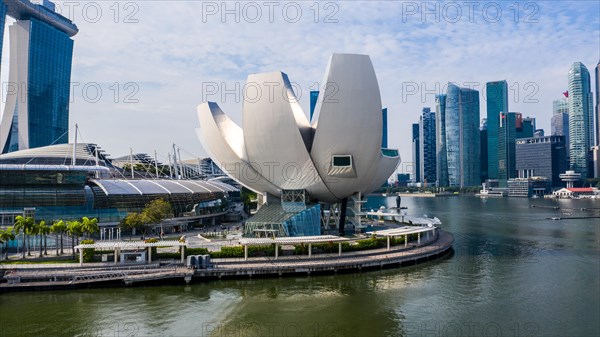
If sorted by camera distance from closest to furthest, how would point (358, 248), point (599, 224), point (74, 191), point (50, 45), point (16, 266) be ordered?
point (16, 266), point (358, 248), point (74, 191), point (599, 224), point (50, 45)

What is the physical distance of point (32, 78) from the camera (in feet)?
363

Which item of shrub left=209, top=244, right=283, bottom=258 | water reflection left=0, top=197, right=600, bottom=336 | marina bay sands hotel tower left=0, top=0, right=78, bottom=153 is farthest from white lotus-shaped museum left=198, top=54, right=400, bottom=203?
marina bay sands hotel tower left=0, top=0, right=78, bottom=153

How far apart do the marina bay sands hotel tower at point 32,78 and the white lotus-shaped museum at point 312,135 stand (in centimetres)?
8062

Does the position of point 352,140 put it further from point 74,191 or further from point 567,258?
point 74,191

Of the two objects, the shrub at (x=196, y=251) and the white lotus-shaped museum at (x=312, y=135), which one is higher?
the white lotus-shaped museum at (x=312, y=135)

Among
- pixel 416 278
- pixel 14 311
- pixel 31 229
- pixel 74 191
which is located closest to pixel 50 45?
pixel 74 191

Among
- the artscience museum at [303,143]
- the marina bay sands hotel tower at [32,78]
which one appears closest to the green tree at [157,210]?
the artscience museum at [303,143]

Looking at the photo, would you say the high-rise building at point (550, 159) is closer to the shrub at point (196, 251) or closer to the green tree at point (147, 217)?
the green tree at point (147, 217)

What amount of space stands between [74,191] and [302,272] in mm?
28107

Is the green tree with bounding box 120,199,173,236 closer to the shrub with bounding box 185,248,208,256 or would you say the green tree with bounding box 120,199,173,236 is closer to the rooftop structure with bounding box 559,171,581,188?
the shrub with bounding box 185,248,208,256

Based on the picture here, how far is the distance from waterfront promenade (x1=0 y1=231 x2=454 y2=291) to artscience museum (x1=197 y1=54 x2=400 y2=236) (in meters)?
9.03

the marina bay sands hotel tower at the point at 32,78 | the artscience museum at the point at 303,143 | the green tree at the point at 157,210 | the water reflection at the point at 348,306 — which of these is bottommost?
the water reflection at the point at 348,306

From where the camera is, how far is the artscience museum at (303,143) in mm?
42125

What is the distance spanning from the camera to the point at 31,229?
111ft
